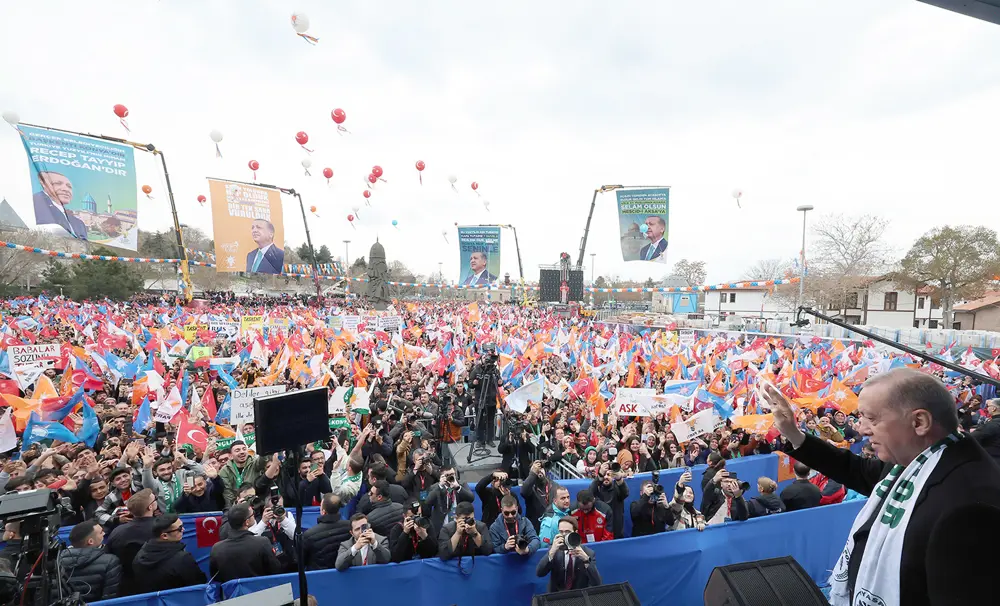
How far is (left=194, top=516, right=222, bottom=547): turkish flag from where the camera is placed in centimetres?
534

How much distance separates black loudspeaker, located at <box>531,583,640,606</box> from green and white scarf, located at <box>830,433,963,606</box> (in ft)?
4.41

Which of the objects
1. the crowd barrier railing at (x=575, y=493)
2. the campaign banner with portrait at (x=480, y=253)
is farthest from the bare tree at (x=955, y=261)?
the crowd barrier railing at (x=575, y=493)

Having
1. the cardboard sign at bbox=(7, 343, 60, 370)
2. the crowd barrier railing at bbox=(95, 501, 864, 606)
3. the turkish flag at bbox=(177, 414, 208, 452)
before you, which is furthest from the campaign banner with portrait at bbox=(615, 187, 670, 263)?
the cardboard sign at bbox=(7, 343, 60, 370)

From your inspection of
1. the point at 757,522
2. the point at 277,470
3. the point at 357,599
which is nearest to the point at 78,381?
the point at 277,470

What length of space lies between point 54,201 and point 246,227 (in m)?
6.01

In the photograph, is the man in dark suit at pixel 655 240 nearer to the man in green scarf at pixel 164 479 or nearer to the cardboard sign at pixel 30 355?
the man in green scarf at pixel 164 479

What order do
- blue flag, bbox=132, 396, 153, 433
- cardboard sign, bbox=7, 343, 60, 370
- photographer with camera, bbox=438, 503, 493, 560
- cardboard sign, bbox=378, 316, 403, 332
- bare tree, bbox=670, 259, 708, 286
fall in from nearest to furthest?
photographer with camera, bbox=438, 503, 493, 560 < blue flag, bbox=132, 396, 153, 433 < cardboard sign, bbox=7, 343, 60, 370 < cardboard sign, bbox=378, 316, 403, 332 < bare tree, bbox=670, 259, 708, 286

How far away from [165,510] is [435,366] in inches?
321

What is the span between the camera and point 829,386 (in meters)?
9.64

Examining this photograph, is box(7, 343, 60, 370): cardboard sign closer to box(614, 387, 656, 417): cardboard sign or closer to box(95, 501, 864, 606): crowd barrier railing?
box(95, 501, 864, 606): crowd barrier railing

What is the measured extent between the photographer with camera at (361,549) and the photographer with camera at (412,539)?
0.13m

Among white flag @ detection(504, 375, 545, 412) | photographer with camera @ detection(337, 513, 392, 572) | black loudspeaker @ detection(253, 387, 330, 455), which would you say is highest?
black loudspeaker @ detection(253, 387, 330, 455)

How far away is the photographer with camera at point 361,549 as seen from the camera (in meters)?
4.18

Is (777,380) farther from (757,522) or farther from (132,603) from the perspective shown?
(132,603)
